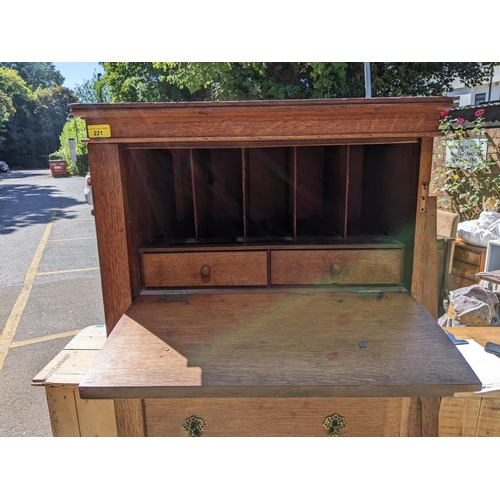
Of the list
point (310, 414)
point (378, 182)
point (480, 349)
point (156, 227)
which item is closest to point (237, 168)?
point (156, 227)

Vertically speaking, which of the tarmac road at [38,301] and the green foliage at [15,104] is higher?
the green foliage at [15,104]

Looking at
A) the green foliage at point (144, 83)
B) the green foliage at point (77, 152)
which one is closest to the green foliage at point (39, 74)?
the green foliage at point (77, 152)

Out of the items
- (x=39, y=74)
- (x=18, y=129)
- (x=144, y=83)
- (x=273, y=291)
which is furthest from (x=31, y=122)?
(x=273, y=291)

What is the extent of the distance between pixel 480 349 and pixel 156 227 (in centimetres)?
148

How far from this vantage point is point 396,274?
1423mm

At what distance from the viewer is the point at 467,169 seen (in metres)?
4.80

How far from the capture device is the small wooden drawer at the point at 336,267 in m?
1.40

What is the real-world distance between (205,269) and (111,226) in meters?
0.36

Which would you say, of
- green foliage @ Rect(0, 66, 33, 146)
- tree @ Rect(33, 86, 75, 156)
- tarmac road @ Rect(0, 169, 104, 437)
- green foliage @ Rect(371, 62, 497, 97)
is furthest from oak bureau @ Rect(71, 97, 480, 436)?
tree @ Rect(33, 86, 75, 156)

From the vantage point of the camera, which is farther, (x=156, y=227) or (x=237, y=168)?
(x=237, y=168)

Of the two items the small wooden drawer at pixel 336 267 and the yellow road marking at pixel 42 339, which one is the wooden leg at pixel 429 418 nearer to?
the small wooden drawer at pixel 336 267

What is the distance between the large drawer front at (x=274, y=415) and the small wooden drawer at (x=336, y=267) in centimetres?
41

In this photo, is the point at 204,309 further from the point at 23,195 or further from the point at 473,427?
the point at 23,195

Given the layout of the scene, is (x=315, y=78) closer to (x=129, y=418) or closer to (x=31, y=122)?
(x=129, y=418)
